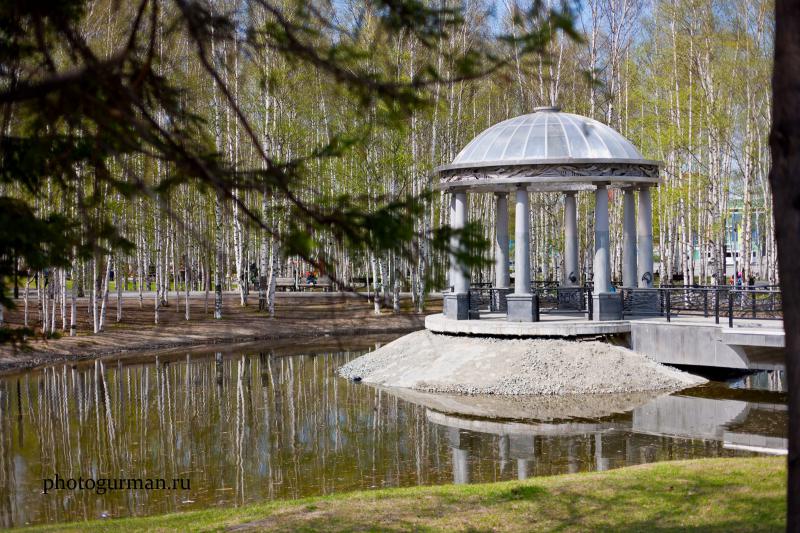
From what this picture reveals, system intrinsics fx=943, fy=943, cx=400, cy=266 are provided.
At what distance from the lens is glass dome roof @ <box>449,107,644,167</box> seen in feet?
72.4

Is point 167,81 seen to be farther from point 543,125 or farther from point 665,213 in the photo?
point 665,213

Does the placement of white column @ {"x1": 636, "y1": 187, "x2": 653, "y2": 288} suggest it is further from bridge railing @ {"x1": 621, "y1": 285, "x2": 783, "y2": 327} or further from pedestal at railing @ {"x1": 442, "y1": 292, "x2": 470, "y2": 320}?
pedestal at railing @ {"x1": 442, "y1": 292, "x2": 470, "y2": 320}

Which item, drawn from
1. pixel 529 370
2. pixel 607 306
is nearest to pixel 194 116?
pixel 529 370

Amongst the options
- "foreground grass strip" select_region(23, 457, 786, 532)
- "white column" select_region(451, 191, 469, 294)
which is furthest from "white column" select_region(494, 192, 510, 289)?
"foreground grass strip" select_region(23, 457, 786, 532)

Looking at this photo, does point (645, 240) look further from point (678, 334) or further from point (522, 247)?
point (678, 334)

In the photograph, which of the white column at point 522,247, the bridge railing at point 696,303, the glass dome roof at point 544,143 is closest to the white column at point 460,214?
the glass dome roof at point 544,143

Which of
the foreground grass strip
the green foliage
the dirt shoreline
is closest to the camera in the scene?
the green foliage

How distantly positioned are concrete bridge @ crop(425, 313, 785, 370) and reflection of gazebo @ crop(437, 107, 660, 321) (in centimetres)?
82

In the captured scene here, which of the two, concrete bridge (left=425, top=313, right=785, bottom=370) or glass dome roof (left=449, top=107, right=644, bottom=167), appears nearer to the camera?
concrete bridge (left=425, top=313, right=785, bottom=370)

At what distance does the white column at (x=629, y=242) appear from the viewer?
2339 cm

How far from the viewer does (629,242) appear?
2341cm

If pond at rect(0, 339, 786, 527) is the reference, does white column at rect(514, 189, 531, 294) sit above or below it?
above

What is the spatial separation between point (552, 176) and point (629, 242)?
131 inches

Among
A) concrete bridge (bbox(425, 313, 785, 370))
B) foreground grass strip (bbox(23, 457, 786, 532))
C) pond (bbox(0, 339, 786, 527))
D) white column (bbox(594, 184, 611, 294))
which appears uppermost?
white column (bbox(594, 184, 611, 294))
